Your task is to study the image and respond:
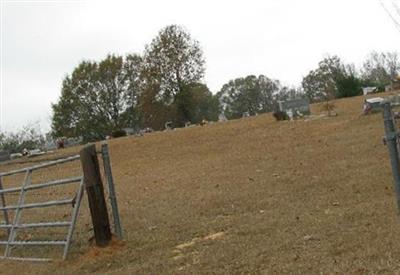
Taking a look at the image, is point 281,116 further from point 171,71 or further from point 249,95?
point 249,95

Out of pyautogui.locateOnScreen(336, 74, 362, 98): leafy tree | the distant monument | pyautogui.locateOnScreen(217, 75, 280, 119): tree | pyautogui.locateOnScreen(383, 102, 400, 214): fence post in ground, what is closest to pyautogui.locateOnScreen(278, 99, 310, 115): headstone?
the distant monument

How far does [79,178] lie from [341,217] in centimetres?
346

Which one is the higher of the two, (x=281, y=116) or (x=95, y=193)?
(x=95, y=193)

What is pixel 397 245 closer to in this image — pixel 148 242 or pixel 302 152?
pixel 148 242

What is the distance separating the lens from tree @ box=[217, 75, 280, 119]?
84938 millimetres

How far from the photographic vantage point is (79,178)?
849 centimetres

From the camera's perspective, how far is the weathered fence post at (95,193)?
27.6 feet

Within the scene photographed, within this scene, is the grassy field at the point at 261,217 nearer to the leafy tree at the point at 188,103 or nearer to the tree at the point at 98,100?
the leafy tree at the point at 188,103

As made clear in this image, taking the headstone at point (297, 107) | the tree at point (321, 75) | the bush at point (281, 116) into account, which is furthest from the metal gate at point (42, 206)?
the tree at point (321, 75)

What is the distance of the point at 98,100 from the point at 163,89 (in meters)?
11.4

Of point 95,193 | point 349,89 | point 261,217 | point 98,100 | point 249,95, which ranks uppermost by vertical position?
point 98,100

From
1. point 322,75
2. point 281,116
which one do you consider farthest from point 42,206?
point 322,75

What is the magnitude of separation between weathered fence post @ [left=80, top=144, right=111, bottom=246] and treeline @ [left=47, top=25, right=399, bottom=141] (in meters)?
35.9

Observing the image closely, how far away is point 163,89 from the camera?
56656mm
